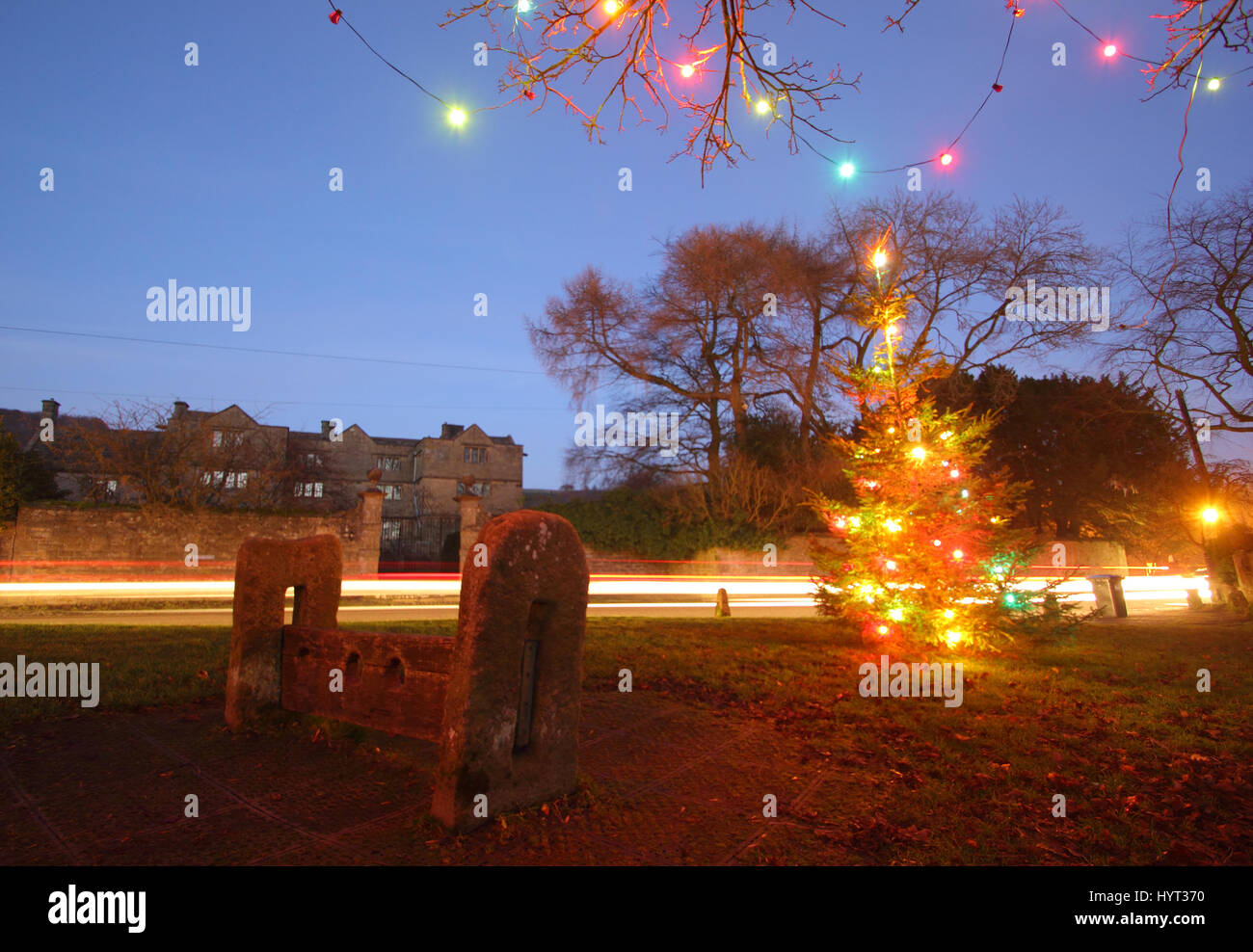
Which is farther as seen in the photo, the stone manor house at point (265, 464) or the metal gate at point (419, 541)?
the metal gate at point (419, 541)

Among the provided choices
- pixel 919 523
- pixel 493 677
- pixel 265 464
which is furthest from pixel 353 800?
pixel 265 464

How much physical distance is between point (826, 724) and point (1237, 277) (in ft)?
42.5

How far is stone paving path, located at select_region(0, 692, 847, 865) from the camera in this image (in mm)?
3287

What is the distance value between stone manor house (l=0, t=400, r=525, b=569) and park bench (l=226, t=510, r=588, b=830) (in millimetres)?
17371

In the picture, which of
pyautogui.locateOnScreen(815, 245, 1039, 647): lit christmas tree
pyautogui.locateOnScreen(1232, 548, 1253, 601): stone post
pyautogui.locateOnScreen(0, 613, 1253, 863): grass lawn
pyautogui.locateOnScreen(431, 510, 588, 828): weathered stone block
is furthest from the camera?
pyautogui.locateOnScreen(1232, 548, 1253, 601): stone post

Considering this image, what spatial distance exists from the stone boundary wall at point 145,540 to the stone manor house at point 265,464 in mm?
1486

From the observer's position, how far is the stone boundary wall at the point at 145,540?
17188 millimetres

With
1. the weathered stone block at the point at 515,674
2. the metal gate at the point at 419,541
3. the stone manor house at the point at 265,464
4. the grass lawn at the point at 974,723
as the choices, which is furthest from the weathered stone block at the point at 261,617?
the metal gate at the point at 419,541

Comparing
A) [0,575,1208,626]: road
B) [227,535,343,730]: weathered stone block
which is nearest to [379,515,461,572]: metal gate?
[0,575,1208,626]: road

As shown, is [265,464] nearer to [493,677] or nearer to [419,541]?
[419,541]

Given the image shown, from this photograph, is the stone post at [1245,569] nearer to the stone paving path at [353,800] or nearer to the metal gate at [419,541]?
the stone paving path at [353,800]

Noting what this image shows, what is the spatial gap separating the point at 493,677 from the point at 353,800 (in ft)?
4.06

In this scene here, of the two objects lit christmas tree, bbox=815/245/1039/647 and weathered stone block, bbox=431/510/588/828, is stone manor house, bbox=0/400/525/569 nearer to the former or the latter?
lit christmas tree, bbox=815/245/1039/647
